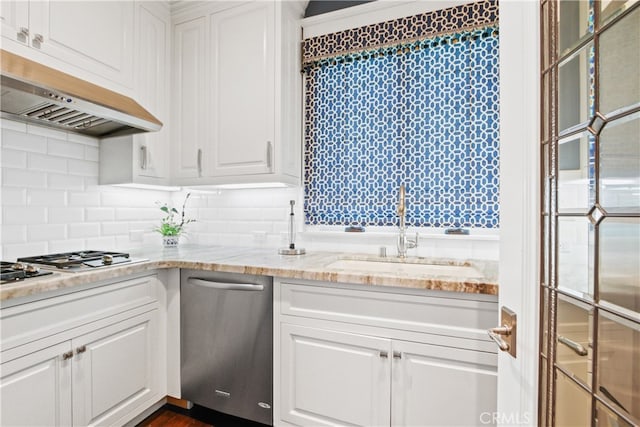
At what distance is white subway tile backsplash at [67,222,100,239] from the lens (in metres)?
1.93

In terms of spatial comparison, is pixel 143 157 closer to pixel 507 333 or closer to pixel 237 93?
pixel 237 93

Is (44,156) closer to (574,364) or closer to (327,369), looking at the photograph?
(327,369)

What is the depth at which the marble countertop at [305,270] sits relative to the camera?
124 cm

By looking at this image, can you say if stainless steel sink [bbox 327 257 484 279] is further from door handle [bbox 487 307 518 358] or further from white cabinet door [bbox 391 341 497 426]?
door handle [bbox 487 307 518 358]

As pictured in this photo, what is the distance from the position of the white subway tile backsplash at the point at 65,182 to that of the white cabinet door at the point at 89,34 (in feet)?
2.06

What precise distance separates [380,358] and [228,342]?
799mm

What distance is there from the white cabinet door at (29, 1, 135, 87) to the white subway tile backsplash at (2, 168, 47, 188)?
0.62m

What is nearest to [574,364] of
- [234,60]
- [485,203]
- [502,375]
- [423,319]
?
[502,375]

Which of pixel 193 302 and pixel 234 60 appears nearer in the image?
pixel 193 302

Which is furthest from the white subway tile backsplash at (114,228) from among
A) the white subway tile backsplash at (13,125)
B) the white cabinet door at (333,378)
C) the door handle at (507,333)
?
the door handle at (507,333)

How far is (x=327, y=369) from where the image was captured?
1.48 metres

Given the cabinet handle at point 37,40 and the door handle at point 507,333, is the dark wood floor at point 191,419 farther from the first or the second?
the cabinet handle at point 37,40

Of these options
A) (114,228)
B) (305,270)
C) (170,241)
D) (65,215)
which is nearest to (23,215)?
(65,215)

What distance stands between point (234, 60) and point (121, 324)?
5.47ft
